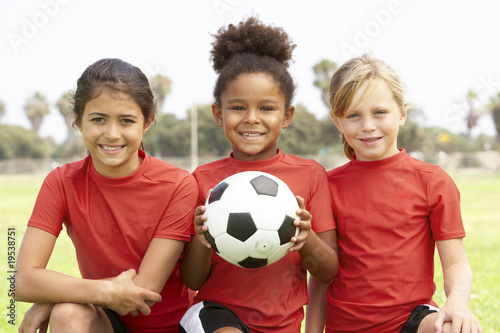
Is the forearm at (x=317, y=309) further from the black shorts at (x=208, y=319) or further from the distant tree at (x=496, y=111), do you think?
the distant tree at (x=496, y=111)

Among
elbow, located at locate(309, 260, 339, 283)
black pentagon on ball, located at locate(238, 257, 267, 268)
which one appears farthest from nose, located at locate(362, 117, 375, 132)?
black pentagon on ball, located at locate(238, 257, 267, 268)

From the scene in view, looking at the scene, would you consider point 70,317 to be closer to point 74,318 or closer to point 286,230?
point 74,318

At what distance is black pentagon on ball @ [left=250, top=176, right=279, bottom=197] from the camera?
262cm

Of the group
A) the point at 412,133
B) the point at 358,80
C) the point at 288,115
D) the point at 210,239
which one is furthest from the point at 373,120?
the point at 412,133

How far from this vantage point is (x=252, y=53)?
130 inches

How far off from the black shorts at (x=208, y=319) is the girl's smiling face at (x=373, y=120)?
3.99ft

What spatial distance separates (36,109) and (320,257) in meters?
88.1

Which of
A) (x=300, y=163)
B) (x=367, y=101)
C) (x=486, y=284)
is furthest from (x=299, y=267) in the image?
(x=486, y=284)

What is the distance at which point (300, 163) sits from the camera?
316cm

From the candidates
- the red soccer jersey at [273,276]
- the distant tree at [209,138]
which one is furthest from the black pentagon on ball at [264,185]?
the distant tree at [209,138]

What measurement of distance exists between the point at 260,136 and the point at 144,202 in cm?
80

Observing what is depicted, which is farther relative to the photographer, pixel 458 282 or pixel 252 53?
pixel 252 53

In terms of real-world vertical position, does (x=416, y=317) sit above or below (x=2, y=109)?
above

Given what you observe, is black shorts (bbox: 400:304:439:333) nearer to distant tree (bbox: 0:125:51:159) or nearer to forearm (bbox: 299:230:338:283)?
forearm (bbox: 299:230:338:283)
